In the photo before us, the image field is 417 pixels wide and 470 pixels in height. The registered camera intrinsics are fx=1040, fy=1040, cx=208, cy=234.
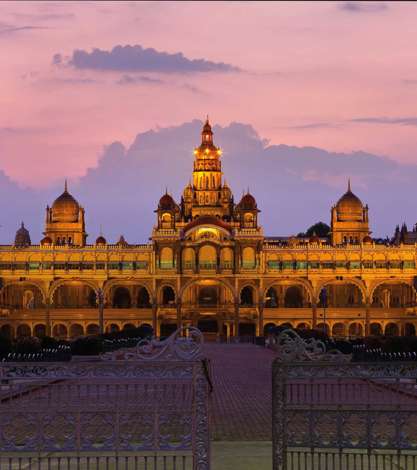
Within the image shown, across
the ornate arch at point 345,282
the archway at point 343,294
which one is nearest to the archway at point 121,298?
the ornate arch at point 345,282

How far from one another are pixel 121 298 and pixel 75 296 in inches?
226

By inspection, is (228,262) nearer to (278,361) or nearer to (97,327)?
(97,327)

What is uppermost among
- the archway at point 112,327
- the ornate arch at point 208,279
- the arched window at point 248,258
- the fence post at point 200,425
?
the arched window at point 248,258

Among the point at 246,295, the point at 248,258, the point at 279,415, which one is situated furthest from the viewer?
the point at 246,295

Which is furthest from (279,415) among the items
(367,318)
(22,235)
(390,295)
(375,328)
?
(22,235)

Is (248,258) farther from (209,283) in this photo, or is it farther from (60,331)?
(60,331)

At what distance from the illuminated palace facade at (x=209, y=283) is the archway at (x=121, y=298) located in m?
1.28

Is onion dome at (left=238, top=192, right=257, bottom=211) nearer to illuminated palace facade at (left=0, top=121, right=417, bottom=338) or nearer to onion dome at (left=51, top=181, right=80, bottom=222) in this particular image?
illuminated palace facade at (left=0, top=121, right=417, bottom=338)

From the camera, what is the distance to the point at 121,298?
403ft

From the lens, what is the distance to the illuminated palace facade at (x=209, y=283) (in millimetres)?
111562

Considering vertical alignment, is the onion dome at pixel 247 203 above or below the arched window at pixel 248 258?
above

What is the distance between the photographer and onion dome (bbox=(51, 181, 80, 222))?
127250 mm

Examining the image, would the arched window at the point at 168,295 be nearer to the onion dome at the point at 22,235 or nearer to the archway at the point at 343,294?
the archway at the point at 343,294

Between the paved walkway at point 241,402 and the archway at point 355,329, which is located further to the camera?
the archway at point 355,329
